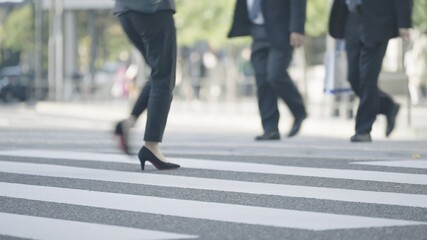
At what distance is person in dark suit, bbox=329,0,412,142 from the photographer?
432 inches

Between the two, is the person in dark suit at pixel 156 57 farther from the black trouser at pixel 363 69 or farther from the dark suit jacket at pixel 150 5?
the black trouser at pixel 363 69

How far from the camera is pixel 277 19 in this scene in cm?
1179

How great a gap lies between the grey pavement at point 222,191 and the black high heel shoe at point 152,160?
→ 10cm

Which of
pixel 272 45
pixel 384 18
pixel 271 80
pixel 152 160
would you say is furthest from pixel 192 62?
pixel 152 160

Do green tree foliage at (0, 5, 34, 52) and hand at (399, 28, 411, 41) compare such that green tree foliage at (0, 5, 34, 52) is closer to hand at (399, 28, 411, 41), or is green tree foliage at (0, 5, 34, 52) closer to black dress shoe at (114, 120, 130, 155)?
hand at (399, 28, 411, 41)

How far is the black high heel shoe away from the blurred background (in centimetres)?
523

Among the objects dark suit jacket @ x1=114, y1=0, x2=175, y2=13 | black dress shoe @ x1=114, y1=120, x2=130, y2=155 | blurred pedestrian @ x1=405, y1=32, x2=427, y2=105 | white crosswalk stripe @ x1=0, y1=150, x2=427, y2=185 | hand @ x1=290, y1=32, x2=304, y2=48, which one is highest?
dark suit jacket @ x1=114, y1=0, x2=175, y2=13

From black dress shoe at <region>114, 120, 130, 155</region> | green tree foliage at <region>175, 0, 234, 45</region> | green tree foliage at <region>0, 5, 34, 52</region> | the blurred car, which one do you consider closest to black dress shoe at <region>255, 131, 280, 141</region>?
black dress shoe at <region>114, 120, 130, 155</region>

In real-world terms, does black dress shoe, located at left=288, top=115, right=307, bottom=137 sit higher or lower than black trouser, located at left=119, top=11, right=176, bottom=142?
lower

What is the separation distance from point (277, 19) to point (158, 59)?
3538mm

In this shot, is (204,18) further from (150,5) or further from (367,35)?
(150,5)

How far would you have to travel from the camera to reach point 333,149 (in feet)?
32.5

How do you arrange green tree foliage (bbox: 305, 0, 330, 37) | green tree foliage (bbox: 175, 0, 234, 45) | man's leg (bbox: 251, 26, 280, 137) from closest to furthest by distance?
man's leg (bbox: 251, 26, 280, 137) → green tree foliage (bbox: 305, 0, 330, 37) → green tree foliage (bbox: 175, 0, 234, 45)

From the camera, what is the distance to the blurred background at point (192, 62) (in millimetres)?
23984
